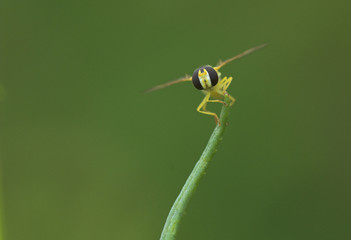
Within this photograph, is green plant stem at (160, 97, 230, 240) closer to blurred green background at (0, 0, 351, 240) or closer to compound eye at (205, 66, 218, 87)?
compound eye at (205, 66, 218, 87)

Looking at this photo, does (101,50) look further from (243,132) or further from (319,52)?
(319,52)

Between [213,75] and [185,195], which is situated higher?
[213,75]

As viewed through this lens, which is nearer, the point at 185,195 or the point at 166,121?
the point at 185,195

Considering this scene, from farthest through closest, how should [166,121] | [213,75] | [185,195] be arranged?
1. [166,121]
2. [213,75]
3. [185,195]

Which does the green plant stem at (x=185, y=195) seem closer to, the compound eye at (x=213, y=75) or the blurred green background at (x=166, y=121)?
the compound eye at (x=213, y=75)

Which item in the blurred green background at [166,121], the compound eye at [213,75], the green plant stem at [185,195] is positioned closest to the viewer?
the green plant stem at [185,195]

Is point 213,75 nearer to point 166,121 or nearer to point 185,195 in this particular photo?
point 185,195

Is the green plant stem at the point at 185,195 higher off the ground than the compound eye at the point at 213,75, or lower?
lower

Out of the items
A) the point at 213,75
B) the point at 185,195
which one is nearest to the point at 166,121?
the point at 213,75

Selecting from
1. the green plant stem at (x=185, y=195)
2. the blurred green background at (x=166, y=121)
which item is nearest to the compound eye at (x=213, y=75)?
the green plant stem at (x=185, y=195)
